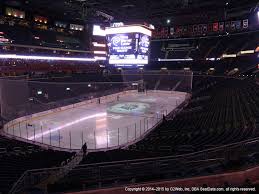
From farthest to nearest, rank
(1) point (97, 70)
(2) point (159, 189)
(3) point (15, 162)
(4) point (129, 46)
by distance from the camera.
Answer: (1) point (97, 70), (4) point (129, 46), (3) point (15, 162), (2) point (159, 189)

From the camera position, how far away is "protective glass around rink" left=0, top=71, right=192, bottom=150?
16.4 m

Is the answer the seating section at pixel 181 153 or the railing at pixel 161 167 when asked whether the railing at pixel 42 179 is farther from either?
the seating section at pixel 181 153

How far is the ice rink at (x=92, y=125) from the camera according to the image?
15930 millimetres

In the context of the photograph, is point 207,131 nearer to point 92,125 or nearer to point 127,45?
point 127,45

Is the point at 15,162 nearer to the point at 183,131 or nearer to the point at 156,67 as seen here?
the point at 183,131

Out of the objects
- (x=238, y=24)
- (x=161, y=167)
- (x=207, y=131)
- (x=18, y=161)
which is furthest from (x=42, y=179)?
(x=238, y=24)

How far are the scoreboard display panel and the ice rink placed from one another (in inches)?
185

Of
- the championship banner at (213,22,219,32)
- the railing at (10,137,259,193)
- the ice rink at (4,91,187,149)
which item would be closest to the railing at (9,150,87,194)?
the railing at (10,137,259,193)

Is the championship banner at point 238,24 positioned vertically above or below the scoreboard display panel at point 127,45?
above

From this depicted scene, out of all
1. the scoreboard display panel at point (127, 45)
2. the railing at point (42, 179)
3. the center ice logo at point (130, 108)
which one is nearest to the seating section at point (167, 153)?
the railing at point (42, 179)

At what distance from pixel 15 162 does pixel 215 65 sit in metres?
38.2

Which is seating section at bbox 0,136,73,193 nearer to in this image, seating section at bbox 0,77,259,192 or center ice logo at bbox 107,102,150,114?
seating section at bbox 0,77,259,192

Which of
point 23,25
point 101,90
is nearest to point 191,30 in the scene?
point 101,90

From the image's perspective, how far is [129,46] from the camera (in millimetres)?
18562
